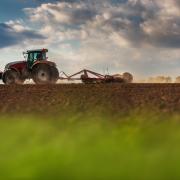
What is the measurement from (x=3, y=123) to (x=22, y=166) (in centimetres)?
417

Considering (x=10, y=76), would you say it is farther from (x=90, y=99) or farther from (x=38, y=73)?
(x=90, y=99)

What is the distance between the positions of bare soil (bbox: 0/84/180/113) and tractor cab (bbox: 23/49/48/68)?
9.56 meters

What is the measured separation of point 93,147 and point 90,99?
5507mm

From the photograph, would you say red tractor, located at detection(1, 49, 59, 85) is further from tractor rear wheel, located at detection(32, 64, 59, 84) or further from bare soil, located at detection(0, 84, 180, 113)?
bare soil, located at detection(0, 84, 180, 113)

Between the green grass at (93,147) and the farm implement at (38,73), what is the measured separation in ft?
44.7

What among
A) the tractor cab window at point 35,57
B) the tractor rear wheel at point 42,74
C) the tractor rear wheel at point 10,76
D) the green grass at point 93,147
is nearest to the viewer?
the green grass at point 93,147

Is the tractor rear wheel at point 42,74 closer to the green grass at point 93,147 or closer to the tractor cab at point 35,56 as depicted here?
the tractor cab at point 35,56

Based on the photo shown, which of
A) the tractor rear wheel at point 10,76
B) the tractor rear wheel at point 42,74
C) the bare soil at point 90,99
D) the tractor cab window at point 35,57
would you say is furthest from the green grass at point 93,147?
the tractor cab window at point 35,57

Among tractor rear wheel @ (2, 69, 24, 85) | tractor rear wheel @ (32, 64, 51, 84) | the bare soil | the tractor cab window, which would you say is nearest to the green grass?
the bare soil

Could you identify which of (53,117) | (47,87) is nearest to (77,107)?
(53,117)

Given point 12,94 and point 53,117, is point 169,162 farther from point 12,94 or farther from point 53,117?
point 12,94

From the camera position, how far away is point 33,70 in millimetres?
25297

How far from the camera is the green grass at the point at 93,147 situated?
23.3 ft

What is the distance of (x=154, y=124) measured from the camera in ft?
32.9
